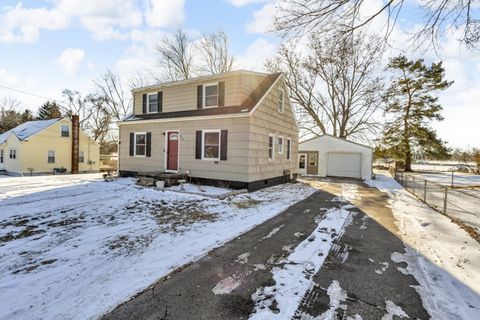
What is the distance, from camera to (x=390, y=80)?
2528 centimetres

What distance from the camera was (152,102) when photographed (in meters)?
13.5

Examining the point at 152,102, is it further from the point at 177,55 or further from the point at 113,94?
the point at 113,94

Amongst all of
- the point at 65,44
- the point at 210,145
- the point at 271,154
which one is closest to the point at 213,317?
the point at 210,145

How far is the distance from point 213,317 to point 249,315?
37cm

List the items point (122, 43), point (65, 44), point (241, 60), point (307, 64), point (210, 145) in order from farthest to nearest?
point (241, 60), point (307, 64), point (122, 43), point (65, 44), point (210, 145)

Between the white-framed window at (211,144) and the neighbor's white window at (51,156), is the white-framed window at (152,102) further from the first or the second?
the neighbor's white window at (51,156)

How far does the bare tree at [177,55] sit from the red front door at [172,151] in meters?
17.5

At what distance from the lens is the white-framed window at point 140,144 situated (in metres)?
12.7

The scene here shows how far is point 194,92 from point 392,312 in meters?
11.2

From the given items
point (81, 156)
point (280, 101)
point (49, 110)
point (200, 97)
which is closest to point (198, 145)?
point (200, 97)

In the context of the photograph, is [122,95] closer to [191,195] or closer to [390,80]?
[191,195]

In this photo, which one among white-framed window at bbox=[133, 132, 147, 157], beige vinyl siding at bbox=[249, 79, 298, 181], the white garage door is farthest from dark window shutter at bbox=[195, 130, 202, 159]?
the white garage door

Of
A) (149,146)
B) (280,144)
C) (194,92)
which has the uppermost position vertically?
(194,92)

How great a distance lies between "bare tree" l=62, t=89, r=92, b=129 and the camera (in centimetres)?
3456
